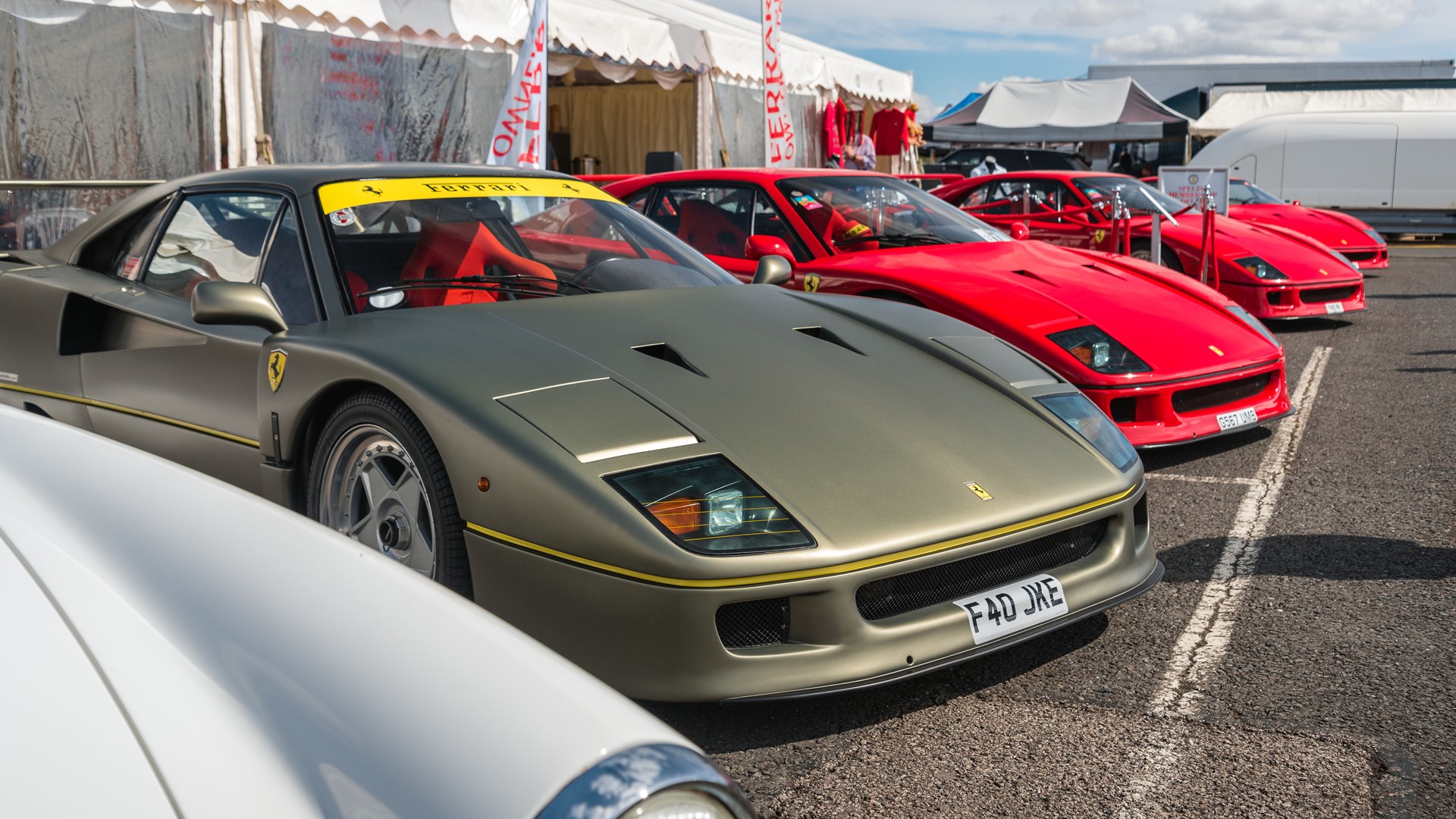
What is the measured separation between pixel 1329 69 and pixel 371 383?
43515 millimetres

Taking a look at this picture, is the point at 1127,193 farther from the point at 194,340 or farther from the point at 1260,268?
the point at 194,340

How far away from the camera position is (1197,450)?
4770mm

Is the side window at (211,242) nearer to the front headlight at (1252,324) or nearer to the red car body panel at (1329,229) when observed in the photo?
the front headlight at (1252,324)

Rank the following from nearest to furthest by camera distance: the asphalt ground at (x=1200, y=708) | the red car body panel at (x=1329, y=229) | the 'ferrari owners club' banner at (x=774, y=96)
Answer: the asphalt ground at (x=1200, y=708) → the 'ferrari owners club' banner at (x=774, y=96) → the red car body panel at (x=1329, y=229)

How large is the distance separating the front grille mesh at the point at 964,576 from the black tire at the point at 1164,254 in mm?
6130

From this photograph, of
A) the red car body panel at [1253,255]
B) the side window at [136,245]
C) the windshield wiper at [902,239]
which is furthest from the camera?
the red car body panel at [1253,255]

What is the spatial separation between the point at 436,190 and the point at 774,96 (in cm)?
801

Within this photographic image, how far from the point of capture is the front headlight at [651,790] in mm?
898

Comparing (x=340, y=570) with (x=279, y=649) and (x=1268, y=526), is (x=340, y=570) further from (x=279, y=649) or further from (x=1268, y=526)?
(x=1268, y=526)

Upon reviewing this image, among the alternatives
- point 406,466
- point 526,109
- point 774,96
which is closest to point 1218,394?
point 406,466

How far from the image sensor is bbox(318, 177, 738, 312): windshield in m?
3.04

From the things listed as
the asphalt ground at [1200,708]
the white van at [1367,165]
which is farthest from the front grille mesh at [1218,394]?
the white van at [1367,165]

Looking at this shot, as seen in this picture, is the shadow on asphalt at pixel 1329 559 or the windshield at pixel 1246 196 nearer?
the shadow on asphalt at pixel 1329 559

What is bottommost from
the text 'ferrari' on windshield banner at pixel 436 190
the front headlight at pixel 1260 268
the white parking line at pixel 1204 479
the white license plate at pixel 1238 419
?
the white parking line at pixel 1204 479
